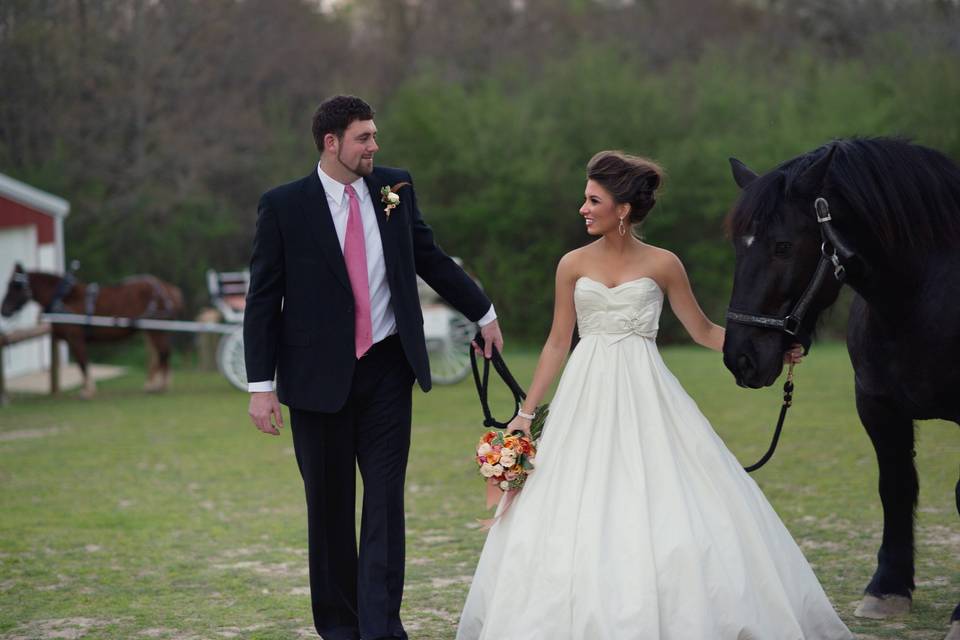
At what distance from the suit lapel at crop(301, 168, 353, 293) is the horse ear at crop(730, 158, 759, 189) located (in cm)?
144

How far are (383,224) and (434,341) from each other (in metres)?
11.1

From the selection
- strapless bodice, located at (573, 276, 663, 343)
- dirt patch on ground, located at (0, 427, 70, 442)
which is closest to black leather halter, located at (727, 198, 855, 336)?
strapless bodice, located at (573, 276, 663, 343)

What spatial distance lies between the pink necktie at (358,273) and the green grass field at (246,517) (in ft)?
4.00

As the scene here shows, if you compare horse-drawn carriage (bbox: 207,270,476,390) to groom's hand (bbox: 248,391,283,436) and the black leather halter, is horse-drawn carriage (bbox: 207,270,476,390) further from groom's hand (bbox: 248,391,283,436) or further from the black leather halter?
the black leather halter

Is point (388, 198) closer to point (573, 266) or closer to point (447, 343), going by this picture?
point (573, 266)

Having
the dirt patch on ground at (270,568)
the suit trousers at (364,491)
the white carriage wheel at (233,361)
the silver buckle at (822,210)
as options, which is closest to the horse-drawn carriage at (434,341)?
the white carriage wheel at (233,361)

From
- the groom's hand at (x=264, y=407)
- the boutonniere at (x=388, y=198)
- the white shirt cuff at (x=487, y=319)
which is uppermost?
the boutonniere at (x=388, y=198)

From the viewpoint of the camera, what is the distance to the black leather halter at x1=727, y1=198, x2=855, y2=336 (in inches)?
155

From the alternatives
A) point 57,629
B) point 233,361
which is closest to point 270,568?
point 57,629

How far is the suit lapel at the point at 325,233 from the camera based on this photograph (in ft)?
13.9

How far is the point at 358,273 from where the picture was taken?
4.30 metres

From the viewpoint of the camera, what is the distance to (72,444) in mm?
10945

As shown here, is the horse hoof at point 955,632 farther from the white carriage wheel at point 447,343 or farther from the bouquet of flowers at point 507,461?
the white carriage wheel at point 447,343

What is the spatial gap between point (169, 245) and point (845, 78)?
14.8m
